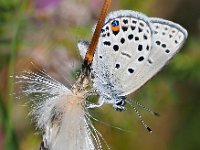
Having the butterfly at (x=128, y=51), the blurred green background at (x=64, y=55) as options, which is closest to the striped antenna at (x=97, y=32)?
the butterfly at (x=128, y=51)

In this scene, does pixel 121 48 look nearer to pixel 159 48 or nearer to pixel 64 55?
pixel 159 48

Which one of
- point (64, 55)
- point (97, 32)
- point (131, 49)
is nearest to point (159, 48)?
point (131, 49)

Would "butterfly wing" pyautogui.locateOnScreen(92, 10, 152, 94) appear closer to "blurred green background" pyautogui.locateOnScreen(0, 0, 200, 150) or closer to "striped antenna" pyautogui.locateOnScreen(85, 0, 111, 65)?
"striped antenna" pyautogui.locateOnScreen(85, 0, 111, 65)

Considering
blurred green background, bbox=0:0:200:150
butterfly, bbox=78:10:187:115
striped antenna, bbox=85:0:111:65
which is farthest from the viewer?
blurred green background, bbox=0:0:200:150

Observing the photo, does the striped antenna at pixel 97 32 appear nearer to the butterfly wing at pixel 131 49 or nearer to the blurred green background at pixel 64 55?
the butterfly wing at pixel 131 49

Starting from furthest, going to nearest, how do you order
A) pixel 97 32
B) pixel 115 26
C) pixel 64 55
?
pixel 64 55
pixel 115 26
pixel 97 32

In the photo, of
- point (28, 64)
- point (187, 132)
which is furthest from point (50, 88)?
point (187, 132)

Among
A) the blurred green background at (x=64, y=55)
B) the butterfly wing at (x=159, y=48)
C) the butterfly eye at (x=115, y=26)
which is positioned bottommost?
the butterfly wing at (x=159, y=48)

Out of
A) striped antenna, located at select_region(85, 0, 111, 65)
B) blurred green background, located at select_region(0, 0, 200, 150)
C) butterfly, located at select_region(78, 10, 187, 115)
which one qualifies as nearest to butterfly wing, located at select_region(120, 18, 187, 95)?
butterfly, located at select_region(78, 10, 187, 115)
